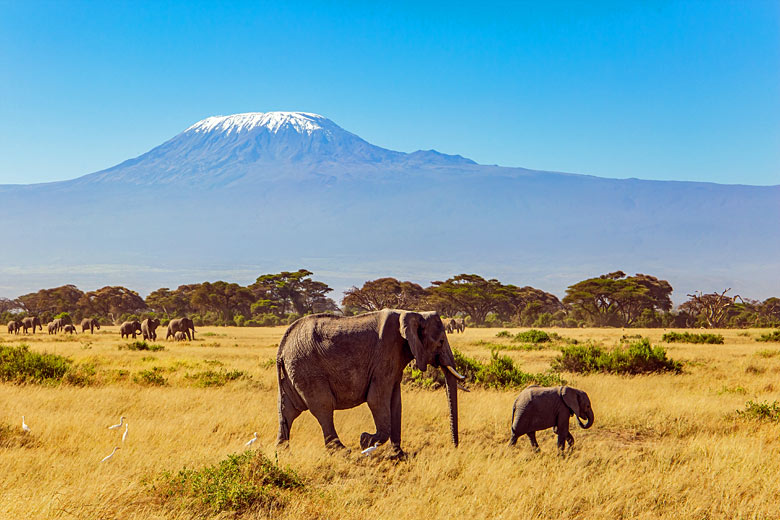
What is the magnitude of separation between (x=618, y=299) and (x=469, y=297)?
53.3 feet

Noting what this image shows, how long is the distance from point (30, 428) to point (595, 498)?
823 cm

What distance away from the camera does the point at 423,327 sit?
8125 millimetres

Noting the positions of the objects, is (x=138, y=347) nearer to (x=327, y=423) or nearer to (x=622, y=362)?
(x=622, y=362)

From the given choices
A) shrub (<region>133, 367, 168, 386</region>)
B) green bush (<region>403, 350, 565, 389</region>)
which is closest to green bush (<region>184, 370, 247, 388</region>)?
shrub (<region>133, 367, 168, 386</region>)

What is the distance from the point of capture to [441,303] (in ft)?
236

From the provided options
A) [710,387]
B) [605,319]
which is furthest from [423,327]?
[605,319]

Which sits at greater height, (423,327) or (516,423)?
(423,327)

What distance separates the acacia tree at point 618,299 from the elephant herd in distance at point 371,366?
5694 cm

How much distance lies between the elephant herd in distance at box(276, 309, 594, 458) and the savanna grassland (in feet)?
1.41

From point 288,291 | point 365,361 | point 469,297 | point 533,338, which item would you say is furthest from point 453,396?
point 288,291

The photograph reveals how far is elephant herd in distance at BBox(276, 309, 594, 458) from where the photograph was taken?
26.3ft

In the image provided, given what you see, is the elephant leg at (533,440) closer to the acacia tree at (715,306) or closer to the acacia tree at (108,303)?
the acacia tree at (715,306)

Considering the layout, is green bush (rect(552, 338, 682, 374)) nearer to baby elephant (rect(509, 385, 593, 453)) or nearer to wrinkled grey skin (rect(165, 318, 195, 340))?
baby elephant (rect(509, 385, 593, 453))

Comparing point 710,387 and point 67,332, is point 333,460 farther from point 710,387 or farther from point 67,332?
point 67,332
